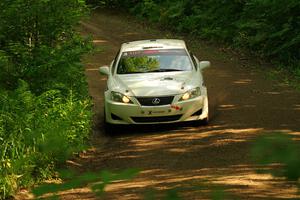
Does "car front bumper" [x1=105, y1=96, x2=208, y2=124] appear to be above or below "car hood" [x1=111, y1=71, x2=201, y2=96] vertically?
below

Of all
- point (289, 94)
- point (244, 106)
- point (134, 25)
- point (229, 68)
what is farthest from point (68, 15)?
point (134, 25)

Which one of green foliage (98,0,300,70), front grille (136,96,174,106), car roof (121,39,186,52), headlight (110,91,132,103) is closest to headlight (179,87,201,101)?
front grille (136,96,174,106)

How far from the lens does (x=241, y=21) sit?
2203cm

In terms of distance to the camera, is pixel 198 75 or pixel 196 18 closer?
pixel 198 75

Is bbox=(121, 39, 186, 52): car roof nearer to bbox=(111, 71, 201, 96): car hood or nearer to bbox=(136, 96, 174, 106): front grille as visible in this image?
bbox=(111, 71, 201, 96): car hood

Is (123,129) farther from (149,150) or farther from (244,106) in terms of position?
(244,106)

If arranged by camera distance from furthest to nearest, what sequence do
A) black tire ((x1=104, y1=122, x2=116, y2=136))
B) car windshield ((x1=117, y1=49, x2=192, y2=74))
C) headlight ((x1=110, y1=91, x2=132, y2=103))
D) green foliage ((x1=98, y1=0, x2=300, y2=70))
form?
1. green foliage ((x1=98, y1=0, x2=300, y2=70))
2. car windshield ((x1=117, y1=49, x2=192, y2=74))
3. black tire ((x1=104, y1=122, x2=116, y2=136))
4. headlight ((x1=110, y1=91, x2=132, y2=103))

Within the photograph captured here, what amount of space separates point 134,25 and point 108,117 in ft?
65.6

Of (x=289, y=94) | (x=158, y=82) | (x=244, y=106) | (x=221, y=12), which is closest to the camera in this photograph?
(x=158, y=82)

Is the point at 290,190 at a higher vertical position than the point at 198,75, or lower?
higher

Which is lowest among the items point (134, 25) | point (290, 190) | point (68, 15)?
point (134, 25)

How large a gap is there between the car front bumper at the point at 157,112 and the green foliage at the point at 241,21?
7675mm

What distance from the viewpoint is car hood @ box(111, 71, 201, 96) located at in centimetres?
1036

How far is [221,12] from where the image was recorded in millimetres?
24625
